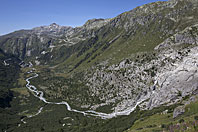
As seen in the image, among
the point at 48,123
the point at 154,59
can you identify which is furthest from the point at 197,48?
the point at 48,123

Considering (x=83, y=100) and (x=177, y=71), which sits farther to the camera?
(x=83, y=100)

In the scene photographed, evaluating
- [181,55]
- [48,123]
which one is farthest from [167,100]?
[48,123]

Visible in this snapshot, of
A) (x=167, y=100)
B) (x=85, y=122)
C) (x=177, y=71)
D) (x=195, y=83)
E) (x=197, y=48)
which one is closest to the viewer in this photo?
(x=195, y=83)

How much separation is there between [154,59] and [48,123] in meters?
132

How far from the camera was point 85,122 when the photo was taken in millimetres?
133125

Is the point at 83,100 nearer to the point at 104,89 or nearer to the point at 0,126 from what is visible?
the point at 104,89

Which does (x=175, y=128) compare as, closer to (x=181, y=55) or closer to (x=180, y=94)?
(x=180, y=94)

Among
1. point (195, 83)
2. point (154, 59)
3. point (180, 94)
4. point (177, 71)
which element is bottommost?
point (180, 94)

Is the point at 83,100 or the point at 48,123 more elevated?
the point at 83,100

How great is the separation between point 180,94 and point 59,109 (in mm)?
133010

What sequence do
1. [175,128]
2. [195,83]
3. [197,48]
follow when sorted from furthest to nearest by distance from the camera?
1. [197,48]
2. [195,83]
3. [175,128]

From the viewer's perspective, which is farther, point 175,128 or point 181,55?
point 181,55

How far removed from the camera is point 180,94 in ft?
343

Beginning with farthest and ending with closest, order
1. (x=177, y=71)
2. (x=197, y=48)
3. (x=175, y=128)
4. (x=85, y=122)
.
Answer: (x=197, y=48) → (x=85, y=122) → (x=177, y=71) → (x=175, y=128)
